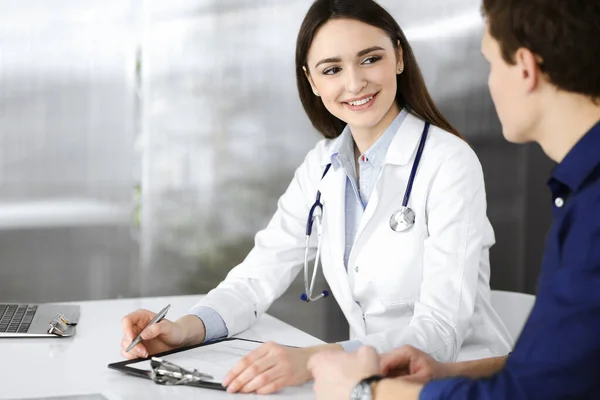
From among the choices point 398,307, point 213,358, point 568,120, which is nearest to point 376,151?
point 398,307

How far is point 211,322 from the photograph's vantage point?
5.56 feet

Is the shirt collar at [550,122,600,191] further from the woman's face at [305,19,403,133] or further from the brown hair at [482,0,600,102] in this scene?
the woman's face at [305,19,403,133]

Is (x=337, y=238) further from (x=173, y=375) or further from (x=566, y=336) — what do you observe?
(x=566, y=336)

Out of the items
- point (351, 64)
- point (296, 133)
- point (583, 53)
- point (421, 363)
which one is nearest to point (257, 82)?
point (296, 133)

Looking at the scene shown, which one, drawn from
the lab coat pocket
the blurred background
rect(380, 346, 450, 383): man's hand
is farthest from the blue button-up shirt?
the blurred background

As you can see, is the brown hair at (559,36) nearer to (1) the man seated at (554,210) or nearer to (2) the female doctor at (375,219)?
(1) the man seated at (554,210)

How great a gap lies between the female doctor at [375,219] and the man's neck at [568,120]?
57cm

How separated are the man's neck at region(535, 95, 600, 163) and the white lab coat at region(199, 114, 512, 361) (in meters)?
0.57

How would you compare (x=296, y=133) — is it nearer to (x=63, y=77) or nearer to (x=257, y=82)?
(x=257, y=82)

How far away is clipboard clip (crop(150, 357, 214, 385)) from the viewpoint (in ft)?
4.30

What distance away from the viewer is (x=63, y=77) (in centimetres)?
254

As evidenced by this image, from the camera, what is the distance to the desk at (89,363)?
4.21 feet

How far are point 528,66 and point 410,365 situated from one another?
510 mm

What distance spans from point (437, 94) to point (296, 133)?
56 centimetres
